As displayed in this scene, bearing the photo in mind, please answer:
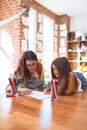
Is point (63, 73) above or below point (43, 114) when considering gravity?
above

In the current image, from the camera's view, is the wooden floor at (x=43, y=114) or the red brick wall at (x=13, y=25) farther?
the red brick wall at (x=13, y=25)

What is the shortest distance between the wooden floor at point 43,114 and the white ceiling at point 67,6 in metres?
3.30

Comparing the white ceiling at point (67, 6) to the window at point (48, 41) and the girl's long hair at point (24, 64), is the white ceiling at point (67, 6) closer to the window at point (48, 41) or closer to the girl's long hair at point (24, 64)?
the window at point (48, 41)

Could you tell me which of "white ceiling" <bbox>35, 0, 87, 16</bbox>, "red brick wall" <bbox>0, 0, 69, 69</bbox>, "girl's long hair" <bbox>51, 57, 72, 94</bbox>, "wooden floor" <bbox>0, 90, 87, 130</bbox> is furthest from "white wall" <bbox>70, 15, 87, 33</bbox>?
"wooden floor" <bbox>0, 90, 87, 130</bbox>

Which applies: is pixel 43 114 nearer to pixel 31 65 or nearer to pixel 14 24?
pixel 31 65

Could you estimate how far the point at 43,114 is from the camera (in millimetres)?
1071

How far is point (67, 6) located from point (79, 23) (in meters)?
0.92

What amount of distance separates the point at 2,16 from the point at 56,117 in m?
3.45

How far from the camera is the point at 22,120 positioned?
972 millimetres

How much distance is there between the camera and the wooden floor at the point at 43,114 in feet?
2.92

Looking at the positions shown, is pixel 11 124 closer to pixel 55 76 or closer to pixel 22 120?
pixel 22 120

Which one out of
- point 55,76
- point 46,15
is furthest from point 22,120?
point 46,15

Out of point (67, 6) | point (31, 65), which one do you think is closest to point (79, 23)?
point (67, 6)

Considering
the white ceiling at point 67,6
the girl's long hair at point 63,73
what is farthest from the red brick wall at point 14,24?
the girl's long hair at point 63,73
